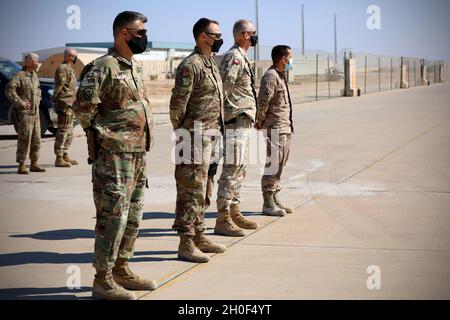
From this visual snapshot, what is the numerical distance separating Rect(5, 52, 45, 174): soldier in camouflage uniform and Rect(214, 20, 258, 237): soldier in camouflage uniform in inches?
213

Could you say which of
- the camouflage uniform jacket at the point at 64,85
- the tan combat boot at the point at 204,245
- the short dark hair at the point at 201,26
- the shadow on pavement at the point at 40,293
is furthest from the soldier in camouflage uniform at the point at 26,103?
the shadow on pavement at the point at 40,293

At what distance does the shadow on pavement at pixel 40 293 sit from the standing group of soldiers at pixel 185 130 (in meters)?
0.29

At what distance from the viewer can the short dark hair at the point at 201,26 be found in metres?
6.96

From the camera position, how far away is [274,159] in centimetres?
898

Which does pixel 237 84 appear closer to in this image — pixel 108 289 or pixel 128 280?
pixel 128 280

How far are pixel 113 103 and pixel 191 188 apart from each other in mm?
1506

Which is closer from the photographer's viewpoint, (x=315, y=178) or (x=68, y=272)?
(x=68, y=272)

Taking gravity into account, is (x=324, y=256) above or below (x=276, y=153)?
below

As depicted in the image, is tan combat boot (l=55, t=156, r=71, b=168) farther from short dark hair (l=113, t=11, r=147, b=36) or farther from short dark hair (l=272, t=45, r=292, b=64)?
short dark hair (l=113, t=11, r=147, b=36)

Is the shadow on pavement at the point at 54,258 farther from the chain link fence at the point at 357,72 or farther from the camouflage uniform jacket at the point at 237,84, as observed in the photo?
the chain link fence at the point at 357,72

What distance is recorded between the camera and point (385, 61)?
57625 millimetres

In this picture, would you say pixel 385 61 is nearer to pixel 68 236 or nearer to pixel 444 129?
pixel 444 129

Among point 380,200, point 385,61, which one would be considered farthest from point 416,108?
point 385,61
